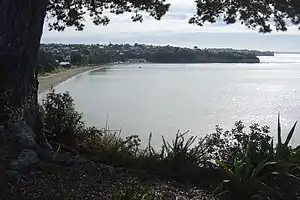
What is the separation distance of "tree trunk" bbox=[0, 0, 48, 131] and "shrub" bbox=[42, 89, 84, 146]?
124 centimetres

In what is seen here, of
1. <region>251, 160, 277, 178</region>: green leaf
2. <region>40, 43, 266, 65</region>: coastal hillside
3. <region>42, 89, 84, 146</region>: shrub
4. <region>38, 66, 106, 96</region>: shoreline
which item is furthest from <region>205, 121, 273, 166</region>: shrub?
<region>40, 43, 266, 65</region>: coastal hillside

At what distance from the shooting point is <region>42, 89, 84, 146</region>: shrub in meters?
7.23

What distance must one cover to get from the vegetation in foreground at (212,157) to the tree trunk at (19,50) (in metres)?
1.19

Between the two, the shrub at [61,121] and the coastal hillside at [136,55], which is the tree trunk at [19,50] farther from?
the coastal hillside at [136,55]

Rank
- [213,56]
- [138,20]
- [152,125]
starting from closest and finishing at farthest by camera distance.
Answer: [138,20] → [152,125] → [213,56]

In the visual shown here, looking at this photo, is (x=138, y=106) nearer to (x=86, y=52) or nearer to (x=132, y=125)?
(x=132, y=125)

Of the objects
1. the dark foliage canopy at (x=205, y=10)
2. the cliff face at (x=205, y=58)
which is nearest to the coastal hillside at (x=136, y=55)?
the cliff face at (x=205, y=58)

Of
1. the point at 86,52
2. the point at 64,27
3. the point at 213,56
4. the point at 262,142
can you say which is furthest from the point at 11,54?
the point at 86,52

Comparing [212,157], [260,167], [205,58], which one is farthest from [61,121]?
[205,58]

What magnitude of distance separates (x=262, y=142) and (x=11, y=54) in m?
3.24

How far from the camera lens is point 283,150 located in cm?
613

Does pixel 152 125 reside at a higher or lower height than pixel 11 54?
lower

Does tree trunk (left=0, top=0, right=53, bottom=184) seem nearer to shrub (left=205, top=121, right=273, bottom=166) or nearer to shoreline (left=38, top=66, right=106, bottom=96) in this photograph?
shrub (left=205, top=121, right=273, bottom=166)

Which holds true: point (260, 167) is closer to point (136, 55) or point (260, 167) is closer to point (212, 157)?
point (212, 157)
